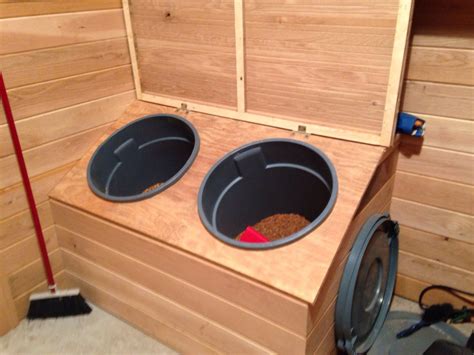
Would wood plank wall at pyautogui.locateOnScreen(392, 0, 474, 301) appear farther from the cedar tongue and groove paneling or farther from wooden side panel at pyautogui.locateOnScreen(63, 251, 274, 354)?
wooden side panel at pyautogui.locateOnScreen(63, 251, 274, 354)

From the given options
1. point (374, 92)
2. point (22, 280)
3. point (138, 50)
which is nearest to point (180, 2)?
point (138, 50)

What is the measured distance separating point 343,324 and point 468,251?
1.87 feet

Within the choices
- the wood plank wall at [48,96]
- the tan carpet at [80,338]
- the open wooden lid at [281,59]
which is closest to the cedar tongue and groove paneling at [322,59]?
the open wooden lid at [281,59]

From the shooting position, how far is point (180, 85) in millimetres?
1666

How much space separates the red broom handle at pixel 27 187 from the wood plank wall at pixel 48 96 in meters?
0.02

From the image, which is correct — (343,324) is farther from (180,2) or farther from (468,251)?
(180,2)

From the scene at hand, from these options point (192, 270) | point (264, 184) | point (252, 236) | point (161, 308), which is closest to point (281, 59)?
point (264, 184)

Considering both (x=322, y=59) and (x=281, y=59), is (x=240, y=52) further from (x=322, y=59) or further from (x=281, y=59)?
(x=322, y=59)

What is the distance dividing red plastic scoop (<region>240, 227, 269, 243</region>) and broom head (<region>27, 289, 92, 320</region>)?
0.65 m

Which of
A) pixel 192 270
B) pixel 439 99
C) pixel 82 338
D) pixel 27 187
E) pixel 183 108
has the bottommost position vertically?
pixel 82 338

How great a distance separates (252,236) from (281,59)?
58 centimetres

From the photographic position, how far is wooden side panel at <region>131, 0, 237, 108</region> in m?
1.47

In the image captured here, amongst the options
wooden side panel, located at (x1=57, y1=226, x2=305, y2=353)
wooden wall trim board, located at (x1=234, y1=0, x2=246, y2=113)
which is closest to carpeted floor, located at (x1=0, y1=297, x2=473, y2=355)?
wooden side panel, located at (x1=57, y1=226, x2=305, y2=353)

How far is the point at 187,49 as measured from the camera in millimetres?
1580
